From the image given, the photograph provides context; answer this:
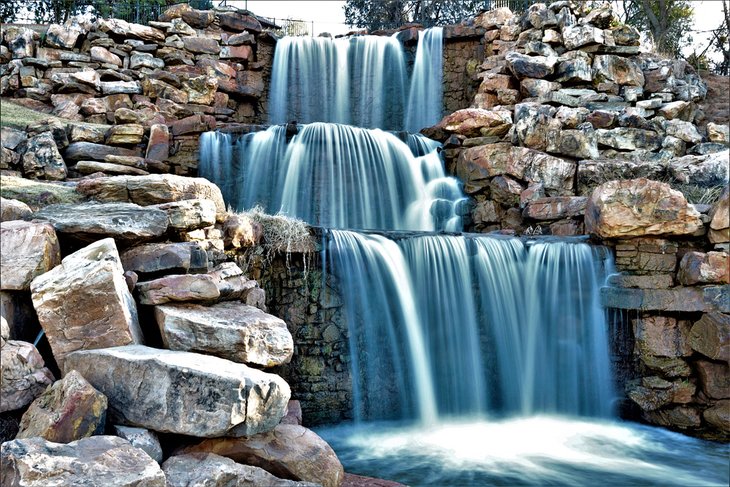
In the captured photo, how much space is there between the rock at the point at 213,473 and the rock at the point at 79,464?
255mm

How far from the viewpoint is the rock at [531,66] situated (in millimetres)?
13492

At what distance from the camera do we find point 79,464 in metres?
3.60

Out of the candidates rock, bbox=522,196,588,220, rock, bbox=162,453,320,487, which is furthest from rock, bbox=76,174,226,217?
rock, bbox=522,196,588,220

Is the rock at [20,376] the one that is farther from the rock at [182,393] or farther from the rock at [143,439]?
the rock at [143,439]

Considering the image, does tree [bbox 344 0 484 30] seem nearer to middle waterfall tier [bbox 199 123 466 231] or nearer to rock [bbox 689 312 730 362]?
middle waterfall tier [bbox 199 123 466 231]

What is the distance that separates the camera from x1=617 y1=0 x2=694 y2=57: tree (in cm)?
1992

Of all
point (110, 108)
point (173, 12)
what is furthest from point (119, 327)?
point (173, 12)

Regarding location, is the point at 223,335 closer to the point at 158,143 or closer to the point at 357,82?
the point at 158,143

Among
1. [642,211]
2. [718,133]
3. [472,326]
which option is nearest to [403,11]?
[718,133]

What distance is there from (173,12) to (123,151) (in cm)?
579

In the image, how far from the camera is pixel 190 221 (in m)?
6.09

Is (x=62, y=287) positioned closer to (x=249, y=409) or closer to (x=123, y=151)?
(x=249, y=409)

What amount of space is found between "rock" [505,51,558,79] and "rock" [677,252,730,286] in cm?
679

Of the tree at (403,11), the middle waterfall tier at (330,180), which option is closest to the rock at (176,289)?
the middle waterfall tier at (330,180)
